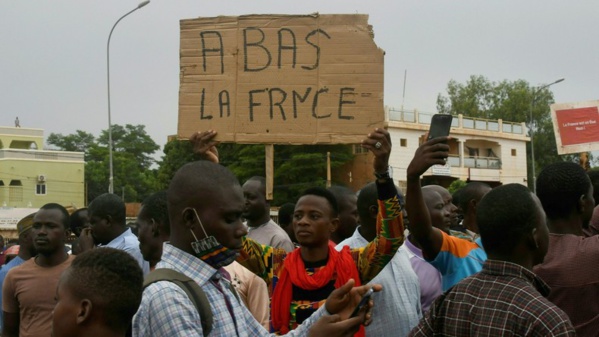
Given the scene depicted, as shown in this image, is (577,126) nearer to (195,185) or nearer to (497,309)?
(497,309)

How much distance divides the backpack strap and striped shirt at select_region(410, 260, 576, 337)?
36.4 inches

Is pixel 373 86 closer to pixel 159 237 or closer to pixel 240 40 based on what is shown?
pixel 240 40

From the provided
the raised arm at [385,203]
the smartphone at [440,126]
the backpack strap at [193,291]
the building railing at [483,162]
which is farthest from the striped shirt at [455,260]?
the building railing at [483,162]

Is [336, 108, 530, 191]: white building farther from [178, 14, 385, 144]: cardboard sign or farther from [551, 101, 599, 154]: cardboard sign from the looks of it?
[178, 14, 385, 144]: cardboard sign

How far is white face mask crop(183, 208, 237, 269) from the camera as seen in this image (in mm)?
3117

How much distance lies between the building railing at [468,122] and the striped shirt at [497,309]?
147ft

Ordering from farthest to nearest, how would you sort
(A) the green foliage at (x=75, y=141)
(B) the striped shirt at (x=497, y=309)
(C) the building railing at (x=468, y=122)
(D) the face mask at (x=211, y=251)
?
(A) the green foliage at (x=75, y=141), (C) the building railing at (x=468, y=122), (D) the face mask at (x=211, y=251), (B) the striped shirt at (x=497, y=309)

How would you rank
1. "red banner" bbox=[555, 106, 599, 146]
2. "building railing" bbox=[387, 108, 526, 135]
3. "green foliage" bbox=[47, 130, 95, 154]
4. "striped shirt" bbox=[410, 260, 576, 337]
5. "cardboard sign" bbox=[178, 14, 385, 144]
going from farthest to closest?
"green foliage" bbox=[47, 130, 95, 154] < "building railing" bbox=[387, 108, 526, 135] < "red banner" bbox=[555, 106, 599, 146] < "cardboard sign" bbox=[178, 14, 385, 144] < "striped shirt" bbox=[410, 260, 576, 337]

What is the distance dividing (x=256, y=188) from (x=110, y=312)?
4.51 m

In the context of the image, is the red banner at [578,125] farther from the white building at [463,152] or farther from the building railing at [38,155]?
the building railing at [38,155]

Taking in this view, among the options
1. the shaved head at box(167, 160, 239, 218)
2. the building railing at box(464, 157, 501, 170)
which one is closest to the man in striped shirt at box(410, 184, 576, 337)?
the shaved head at box(167, 160, 239, 218)

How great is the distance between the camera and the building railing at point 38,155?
56694 millimetres

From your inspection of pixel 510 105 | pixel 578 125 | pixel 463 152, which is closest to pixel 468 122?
pixel 463 152

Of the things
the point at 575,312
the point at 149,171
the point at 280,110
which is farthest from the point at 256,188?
the point at 149,171
